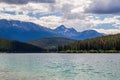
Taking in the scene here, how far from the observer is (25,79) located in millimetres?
54781

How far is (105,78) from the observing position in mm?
56719

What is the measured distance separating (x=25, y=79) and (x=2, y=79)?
13.4 feet

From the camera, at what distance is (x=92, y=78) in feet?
187

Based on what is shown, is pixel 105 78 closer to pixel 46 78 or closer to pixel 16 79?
pixel 46 78

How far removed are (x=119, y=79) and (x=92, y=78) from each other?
5390 mm

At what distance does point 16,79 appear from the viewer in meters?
54.4

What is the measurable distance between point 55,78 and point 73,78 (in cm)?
338

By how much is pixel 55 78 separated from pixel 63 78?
1518mm

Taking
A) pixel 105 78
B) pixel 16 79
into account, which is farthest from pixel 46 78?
pixel 105 78

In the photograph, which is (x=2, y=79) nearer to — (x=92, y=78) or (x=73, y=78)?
(x=73, y=78)

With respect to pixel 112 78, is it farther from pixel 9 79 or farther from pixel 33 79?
pixel 9 79

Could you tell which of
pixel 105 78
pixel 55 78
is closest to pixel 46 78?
pixel 55 78

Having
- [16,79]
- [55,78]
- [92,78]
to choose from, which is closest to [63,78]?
[55,78]

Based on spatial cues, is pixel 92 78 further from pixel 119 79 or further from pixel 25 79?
pixel 25 79
